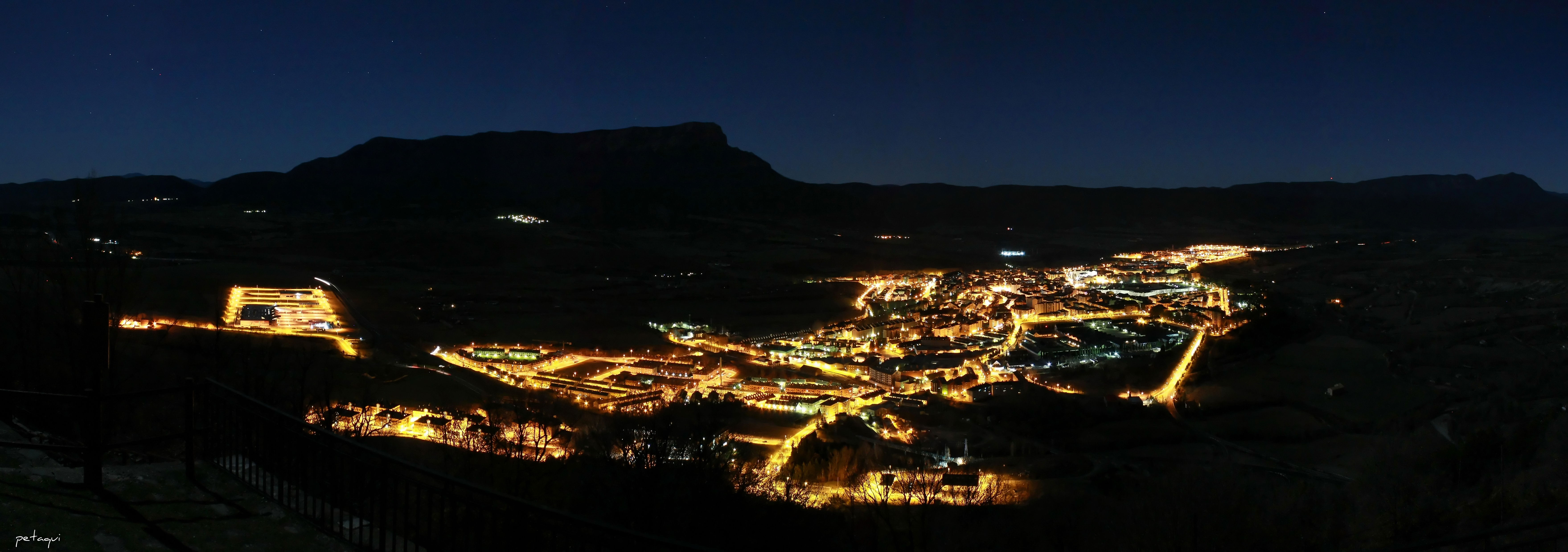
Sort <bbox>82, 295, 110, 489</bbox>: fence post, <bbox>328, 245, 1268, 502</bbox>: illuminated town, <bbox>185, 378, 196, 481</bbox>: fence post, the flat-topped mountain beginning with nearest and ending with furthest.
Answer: <bbox>82, 295, 110, 489</bbox>: fence post, <bbox>185, 378, 196, 481</bbox>: fence post, <bbox>328, 245, 1268, 502</bbox>: illuminated town, the flat-topped mountain

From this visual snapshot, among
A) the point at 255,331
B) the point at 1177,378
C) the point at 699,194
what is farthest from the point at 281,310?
the point at 699,194

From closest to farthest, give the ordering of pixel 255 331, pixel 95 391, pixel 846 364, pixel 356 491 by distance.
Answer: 1. pixel 95 391
2. pixel 356 491
3. pixel 846 364
4. pixel 255 331

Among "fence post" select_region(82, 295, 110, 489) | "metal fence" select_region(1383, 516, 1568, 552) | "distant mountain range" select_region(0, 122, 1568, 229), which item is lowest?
"metal fence" select_region(1383, 516, 1568, 552)

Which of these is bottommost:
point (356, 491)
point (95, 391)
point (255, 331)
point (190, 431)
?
point (255, 331)

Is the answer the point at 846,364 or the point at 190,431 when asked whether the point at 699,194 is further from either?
the point at 190,431

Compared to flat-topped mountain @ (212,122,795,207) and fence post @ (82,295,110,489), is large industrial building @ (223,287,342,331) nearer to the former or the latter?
fence post @ (82,295,110,489)

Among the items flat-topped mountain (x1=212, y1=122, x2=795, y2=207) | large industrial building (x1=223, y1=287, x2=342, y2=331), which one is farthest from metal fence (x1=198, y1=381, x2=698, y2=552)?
flat-topped mountain (x1=212, y1=122, x2=795, y2=207)

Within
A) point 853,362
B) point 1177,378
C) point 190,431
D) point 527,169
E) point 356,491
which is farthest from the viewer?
point 527,169
